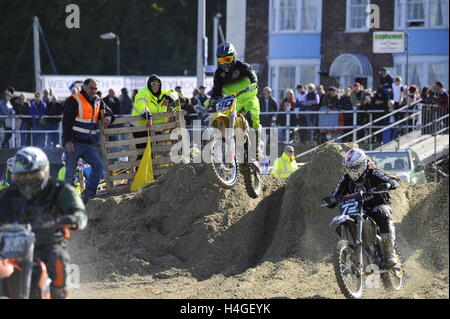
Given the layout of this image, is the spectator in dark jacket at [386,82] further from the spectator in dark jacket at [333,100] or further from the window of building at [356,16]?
the window of building at [356,16]

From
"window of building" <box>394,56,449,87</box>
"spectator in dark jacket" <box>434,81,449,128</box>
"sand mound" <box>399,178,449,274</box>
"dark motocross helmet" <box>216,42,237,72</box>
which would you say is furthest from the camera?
"window of building" <box>394,56,449,87</box>

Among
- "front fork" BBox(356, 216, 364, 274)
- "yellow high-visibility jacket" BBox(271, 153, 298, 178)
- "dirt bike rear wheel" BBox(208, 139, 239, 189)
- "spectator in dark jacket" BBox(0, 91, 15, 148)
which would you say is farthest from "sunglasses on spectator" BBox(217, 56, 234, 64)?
"spectator in dark jacket" BBox(0, 91, 15, 148)

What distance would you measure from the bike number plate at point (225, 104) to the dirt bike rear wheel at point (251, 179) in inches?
45.9

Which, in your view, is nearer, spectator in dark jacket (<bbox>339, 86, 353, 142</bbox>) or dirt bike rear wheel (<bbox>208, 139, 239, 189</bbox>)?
dirt bike rear wheel (<bbox>208, 139, 239, 189</bbox>)

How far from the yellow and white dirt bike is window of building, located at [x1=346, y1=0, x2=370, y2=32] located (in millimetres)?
18340

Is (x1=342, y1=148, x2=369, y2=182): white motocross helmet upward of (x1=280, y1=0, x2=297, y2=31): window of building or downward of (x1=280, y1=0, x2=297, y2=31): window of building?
downward

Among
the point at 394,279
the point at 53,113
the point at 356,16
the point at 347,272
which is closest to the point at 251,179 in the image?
the point at 394,279

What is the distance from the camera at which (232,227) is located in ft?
48.3

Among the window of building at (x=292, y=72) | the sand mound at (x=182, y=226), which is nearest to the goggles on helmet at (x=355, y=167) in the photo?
the sand mound at (x=182, y=226)

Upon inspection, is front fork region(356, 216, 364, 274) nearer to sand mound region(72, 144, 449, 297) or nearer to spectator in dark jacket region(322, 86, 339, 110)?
sand mound region(72, 144, 449, 297)

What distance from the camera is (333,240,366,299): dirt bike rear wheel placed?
35.8 feet

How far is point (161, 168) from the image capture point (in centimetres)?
1781

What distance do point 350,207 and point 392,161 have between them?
868cm

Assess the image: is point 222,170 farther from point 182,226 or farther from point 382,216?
point 382,216
